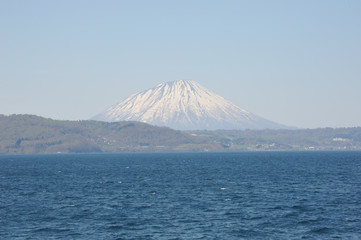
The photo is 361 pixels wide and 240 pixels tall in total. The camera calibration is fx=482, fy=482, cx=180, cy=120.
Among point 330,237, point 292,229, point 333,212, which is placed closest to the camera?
point 330,237

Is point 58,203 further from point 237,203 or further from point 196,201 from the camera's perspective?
point 237,203

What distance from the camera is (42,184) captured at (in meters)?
110

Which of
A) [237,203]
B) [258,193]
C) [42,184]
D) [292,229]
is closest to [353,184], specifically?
[258,193]

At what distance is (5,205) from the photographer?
75438 millimetres

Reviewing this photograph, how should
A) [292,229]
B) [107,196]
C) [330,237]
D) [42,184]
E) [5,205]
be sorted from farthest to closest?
[42,184] < [107,196] < [5,205] < [292,229] < [330,237]

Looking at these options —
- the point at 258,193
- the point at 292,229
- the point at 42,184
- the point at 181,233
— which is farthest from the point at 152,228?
the point at 42,184

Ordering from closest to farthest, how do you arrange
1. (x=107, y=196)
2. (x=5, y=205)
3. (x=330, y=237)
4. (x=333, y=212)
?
(x=330, y=237)
(x=333, y=212)
(x=5, y=205)
(x=107, y=196)

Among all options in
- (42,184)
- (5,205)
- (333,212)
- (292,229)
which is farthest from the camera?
(42,184)

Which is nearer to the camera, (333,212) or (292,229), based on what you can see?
(292,229)

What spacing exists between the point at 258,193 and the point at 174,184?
974 inches

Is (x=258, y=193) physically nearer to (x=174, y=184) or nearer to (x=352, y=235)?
(x=174, y=184)

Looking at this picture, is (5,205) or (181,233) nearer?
(181,233)

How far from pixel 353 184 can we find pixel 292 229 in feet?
169

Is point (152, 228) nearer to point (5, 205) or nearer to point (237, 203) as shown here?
point (237, 203)
